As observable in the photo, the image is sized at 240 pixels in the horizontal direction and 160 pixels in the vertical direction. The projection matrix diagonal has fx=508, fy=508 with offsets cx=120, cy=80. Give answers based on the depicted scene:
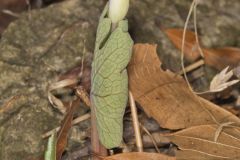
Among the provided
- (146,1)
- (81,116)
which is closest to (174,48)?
(146,1)

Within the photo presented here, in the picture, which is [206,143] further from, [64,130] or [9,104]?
[9,104]

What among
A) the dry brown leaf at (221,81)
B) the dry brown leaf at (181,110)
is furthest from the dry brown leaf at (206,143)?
the dry brown leaf at (221,81)

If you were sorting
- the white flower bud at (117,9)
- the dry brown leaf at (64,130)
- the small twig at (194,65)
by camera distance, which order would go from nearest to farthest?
the white flower bud at (117,9) < the dry brown leaf at (64,130) < the small twig at (194,65)

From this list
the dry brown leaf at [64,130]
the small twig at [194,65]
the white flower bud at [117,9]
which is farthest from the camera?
the small twig at [194,65]

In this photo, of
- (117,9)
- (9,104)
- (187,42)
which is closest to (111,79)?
(117,9)

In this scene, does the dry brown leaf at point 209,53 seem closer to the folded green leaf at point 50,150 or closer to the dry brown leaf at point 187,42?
the dry brown leaf at point 187,42

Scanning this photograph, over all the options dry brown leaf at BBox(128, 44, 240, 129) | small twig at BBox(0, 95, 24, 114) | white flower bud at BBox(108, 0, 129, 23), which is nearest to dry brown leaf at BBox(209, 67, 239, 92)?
dry brown leaf at BBox(128, 44, 240, 129)

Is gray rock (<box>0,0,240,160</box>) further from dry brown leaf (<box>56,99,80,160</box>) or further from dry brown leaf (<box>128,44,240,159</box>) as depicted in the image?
dry brown leaf (<box>128,44,240,159</box>)

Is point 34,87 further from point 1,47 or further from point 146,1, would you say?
point 146,1
